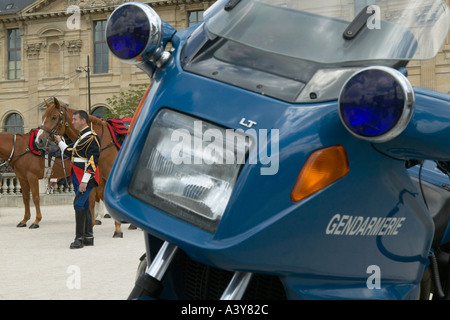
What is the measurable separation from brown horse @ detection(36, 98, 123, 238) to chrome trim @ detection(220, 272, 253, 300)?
703 centimetres

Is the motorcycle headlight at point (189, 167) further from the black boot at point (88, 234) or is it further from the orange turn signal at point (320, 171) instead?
the black boot at point (88, 234)

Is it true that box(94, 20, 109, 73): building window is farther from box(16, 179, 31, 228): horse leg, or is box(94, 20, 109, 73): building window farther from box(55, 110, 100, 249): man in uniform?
box(55, 110, 100, 249): man in uniform

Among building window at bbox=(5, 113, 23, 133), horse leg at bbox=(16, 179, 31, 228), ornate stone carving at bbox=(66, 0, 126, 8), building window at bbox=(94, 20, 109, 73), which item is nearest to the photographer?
horse leg at bbox=(16, 179, 31, 228)

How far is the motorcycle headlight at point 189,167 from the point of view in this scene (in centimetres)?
163

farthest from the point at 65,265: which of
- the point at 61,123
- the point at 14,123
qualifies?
the point at 14,123

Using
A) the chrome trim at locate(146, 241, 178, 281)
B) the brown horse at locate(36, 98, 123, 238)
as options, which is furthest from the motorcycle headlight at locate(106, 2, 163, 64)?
the brown horse at locate(36, 98, 123, 238)

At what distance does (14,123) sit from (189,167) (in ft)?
148

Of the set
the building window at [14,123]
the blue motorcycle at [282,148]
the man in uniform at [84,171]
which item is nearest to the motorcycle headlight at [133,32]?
the blue motorcycle at [282,148]

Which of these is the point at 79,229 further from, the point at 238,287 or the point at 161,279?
the point at 238,287

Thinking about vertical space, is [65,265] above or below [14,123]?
above

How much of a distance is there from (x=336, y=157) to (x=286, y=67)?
35cm

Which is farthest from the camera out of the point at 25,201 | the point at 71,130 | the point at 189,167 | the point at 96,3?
the point at 96,3

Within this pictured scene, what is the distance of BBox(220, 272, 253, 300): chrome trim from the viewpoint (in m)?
1.61

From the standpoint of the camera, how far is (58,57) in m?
42.6
